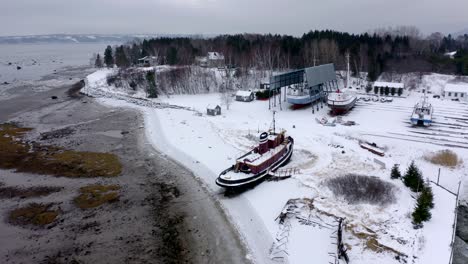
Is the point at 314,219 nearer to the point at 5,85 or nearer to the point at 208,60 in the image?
the point at 208,60

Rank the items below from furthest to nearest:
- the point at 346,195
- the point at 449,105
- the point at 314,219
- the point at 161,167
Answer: the point at 449,105, the point at 161,167, the point at 346,195, the point at 314,219

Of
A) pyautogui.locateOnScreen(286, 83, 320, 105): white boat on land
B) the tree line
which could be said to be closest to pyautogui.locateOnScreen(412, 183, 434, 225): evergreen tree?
pyautogui.locateOnScreen(286, 83, 320, 105): white boat on land

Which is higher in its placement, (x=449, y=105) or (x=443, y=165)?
(x=449, y=105)

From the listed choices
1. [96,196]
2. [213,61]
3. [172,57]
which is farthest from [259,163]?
[172,57]

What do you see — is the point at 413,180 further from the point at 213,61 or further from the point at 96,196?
the point at 213,61

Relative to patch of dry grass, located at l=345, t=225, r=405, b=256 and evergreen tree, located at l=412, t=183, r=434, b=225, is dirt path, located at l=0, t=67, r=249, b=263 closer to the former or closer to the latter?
patch of dry grass, located at l=345, t=225, r=405, b=256

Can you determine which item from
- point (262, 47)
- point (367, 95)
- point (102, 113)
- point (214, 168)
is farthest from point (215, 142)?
point (262, 47)
